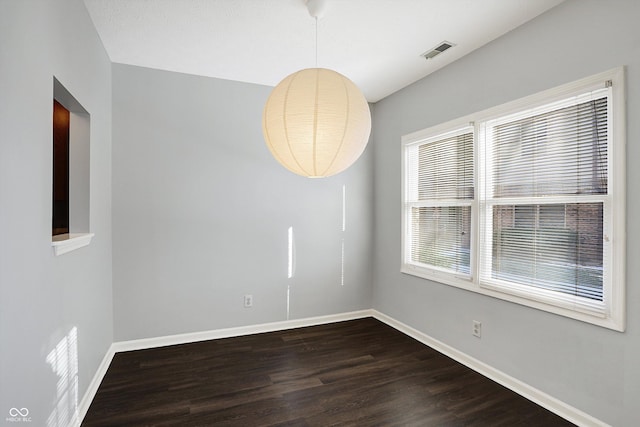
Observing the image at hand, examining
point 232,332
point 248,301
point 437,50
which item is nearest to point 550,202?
point 437,50

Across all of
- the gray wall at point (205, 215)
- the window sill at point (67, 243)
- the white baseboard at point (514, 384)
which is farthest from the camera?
the gray wall at point (205, 215)

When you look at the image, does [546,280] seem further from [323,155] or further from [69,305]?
[69,305]

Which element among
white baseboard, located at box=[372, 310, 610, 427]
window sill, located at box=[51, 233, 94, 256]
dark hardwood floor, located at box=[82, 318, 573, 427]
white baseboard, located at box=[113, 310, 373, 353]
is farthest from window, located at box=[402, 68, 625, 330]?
window sill, located at box=[51, 233, 94, 256]

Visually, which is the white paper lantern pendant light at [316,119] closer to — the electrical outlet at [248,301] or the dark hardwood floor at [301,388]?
the dark hardwood floor at [301,388]

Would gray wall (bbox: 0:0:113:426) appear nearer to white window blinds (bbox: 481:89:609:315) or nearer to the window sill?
the window sill

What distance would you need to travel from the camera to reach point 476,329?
2.82 metres

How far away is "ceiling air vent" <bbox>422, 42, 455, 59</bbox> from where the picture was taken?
275cm

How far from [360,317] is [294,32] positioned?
319cm

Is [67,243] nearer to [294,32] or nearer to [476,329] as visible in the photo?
[294,32]

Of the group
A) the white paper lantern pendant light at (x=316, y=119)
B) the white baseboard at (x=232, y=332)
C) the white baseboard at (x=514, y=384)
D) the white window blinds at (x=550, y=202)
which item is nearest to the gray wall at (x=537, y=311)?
the white baseboard at (x=514, y=384)

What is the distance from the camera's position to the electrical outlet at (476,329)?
2.79 meters

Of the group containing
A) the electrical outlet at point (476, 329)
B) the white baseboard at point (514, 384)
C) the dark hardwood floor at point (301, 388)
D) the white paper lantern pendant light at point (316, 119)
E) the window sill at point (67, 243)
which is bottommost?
the dark hardwood floor at point (301, 388)

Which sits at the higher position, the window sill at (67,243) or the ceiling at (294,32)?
the ceiling at (294,32)

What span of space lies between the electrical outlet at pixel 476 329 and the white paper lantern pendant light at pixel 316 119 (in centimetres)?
188
